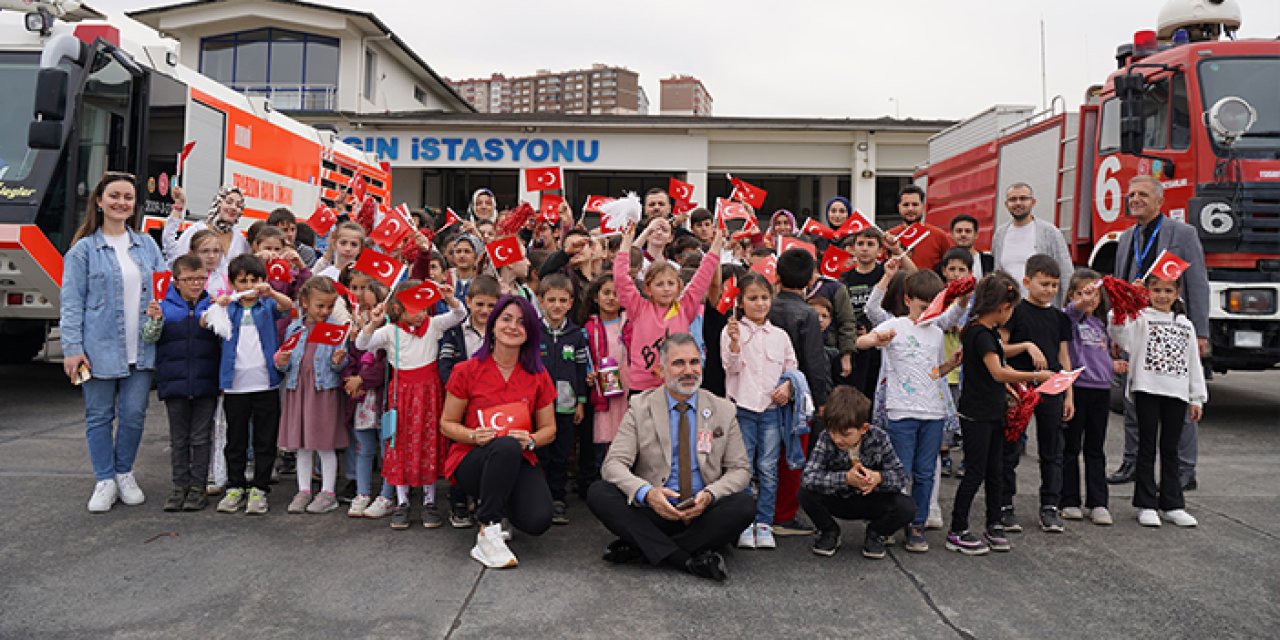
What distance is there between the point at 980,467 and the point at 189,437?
4772mm

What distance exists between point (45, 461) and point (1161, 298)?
7975 mm

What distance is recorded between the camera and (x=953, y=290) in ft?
16.2

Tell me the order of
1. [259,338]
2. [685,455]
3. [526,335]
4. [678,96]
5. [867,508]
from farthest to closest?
1. [678,96]
2. [259,338]
3. [526,335]
4. [867,508]
5. [685,455]

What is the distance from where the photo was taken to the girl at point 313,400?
5379 millimetres

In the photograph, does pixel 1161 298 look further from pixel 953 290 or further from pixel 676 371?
pixel 676 371

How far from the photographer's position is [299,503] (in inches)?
210

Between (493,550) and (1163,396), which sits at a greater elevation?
(1163,396)

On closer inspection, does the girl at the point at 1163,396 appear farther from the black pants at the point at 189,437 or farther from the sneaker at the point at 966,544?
the black pants at the point at 189,437

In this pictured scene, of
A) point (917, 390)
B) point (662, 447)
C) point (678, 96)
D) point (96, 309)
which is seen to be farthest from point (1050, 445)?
point (678, 96)

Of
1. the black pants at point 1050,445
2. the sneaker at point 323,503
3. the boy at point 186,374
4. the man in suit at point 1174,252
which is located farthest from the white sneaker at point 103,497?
the man in suit at point 1174,252

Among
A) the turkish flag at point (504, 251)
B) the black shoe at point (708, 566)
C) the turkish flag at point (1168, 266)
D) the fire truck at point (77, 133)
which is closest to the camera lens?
the black shoe at point (708, 566)

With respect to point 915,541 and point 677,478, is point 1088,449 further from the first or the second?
point 677,478

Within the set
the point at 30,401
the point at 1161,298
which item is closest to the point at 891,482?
the point at 1161,298

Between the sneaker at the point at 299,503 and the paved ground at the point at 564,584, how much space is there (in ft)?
0.28
